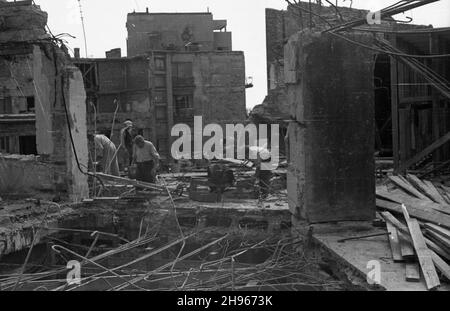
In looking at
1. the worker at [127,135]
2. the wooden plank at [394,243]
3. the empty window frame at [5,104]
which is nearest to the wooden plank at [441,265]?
the wooden plank at [394,243]

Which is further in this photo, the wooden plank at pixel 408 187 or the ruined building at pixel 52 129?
the ruined building at pixel 52 129

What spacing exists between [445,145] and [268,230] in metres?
5.68

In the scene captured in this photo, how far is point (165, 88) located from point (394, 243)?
2878 centimetres

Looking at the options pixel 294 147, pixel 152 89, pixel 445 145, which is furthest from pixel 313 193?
pixel 152 89

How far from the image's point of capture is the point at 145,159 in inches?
436

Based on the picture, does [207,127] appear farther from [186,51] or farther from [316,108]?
[316,108]

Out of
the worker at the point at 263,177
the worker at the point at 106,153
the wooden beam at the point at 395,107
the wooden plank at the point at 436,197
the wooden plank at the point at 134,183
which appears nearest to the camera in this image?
the wooden plank at the point at 436,197

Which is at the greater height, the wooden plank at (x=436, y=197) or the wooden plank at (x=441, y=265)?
the wooden plank at (x=436, y=197)

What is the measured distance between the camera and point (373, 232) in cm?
619

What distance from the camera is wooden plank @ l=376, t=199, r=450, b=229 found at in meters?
5.64

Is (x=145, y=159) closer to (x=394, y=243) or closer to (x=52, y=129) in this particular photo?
(x=52, y=129)

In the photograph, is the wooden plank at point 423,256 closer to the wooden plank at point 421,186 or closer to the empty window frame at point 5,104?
the wooden plank at point 421,186

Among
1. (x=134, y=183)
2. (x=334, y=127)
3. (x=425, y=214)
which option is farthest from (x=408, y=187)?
(x=134, y=183)

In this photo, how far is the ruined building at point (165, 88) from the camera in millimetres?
32875
